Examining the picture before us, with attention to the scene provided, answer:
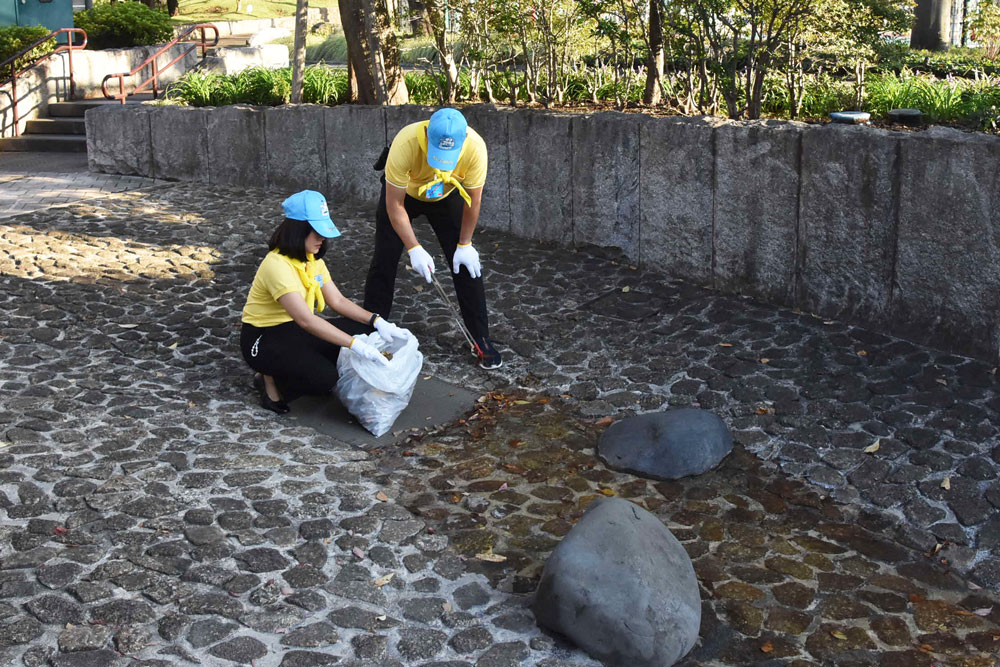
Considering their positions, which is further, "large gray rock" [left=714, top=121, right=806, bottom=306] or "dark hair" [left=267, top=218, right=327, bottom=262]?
"large gray rock" [left=714, top=121, right=806, bottom=306]

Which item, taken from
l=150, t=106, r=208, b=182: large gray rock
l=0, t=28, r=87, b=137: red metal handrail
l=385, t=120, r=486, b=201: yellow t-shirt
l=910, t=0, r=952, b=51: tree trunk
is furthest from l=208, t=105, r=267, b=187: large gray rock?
l=910, t=0, r=952, b=51: tree trunk

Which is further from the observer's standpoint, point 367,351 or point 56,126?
point 56,126

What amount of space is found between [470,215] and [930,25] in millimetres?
13662

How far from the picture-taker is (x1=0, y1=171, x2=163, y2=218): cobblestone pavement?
35.4 ft

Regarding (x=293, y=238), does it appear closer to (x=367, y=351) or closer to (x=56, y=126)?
(x=367, y=351)

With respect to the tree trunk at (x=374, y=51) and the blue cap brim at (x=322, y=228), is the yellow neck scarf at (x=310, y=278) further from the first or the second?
the tree trunk at (x=374, y=51)

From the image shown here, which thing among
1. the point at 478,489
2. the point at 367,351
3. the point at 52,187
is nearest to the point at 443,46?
the point at 52,187

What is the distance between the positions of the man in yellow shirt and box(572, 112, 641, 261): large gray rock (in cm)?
200

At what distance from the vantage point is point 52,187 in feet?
37.9

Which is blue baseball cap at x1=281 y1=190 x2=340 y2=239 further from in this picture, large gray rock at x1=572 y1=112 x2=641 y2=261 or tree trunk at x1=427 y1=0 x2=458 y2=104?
tree trunk at x1=427 y1=0 x2=458 y2=104

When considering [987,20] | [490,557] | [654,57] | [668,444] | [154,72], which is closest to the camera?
[490,557]

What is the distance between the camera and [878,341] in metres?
A: 6.97

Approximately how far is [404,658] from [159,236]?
6.54m

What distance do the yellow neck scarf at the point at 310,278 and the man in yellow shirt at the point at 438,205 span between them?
71cm
